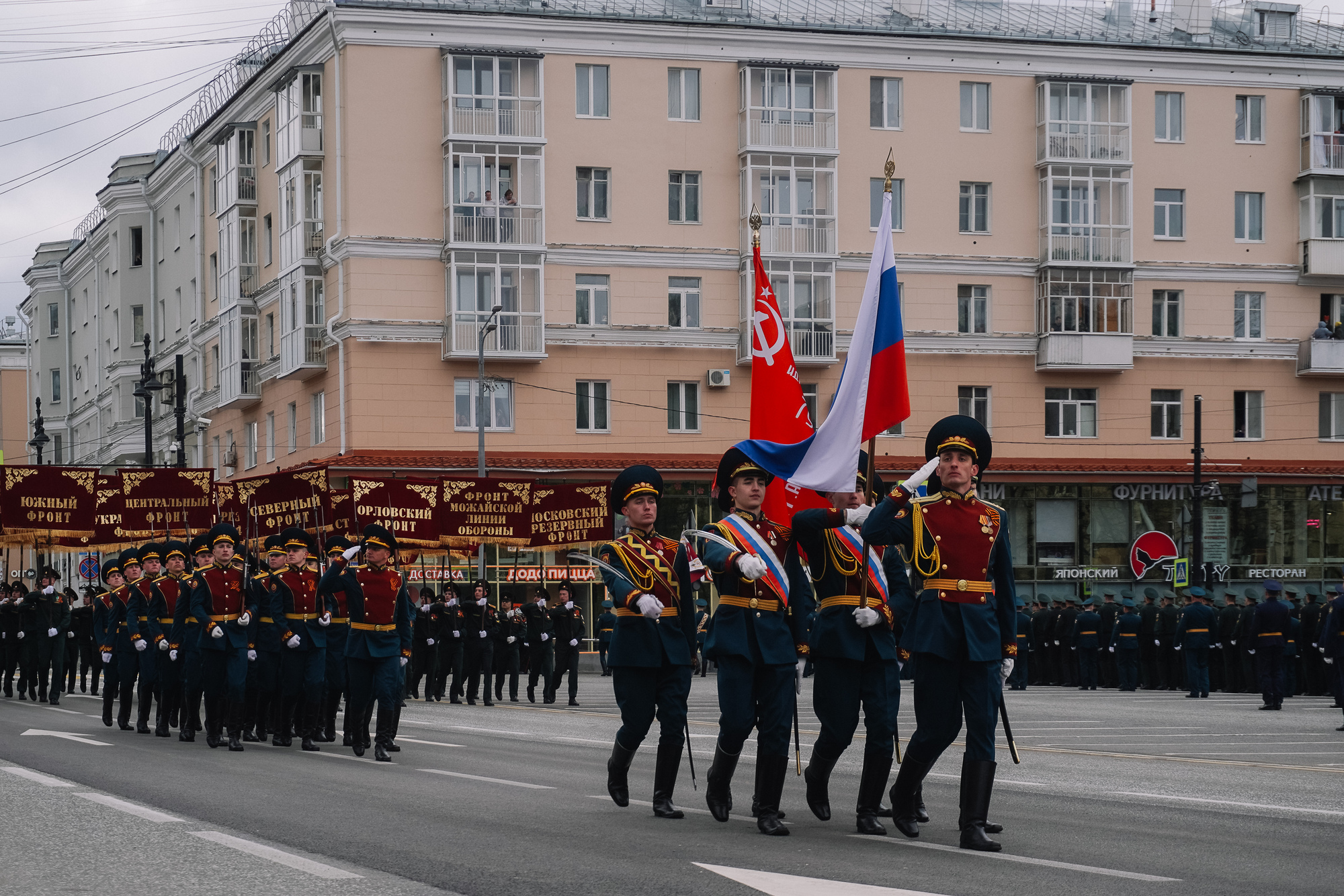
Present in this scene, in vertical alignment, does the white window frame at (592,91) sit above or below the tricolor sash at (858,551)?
above

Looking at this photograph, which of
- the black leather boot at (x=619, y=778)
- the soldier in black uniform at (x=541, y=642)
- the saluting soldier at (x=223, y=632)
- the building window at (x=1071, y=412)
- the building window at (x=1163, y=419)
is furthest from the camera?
the building window at (x=1163, y=419)

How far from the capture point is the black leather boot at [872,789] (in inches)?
399

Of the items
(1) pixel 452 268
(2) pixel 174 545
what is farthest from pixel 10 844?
(1) pixel 452 268

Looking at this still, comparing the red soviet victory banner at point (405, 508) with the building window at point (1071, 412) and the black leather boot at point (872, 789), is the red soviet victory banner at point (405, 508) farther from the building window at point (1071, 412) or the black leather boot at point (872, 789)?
the building window at point (1071, 412)

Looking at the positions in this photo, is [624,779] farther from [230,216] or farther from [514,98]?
[230,216]

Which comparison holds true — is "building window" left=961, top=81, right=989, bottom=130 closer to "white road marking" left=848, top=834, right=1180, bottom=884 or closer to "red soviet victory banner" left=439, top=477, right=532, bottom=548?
"red soviet victory banner" left=439, top=477, right=532, bottom=548

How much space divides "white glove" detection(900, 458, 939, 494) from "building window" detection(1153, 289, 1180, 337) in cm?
4510

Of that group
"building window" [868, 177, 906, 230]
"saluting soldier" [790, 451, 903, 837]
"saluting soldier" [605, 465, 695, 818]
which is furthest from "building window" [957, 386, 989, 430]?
"saluting soldier" [790, 451, 903, 837]

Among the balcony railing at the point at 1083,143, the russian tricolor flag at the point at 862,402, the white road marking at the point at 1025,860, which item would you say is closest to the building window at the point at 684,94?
the balcony railing at the point at 1083,143

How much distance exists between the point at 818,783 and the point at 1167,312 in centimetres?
4468

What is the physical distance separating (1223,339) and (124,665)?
38107 millimetres

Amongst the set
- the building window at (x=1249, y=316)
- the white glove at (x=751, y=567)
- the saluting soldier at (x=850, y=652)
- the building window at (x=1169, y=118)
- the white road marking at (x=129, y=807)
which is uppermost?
the building window at (x=1169, y=118)

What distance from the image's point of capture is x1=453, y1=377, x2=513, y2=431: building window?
48.5 metres

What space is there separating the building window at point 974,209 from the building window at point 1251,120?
7.82m
